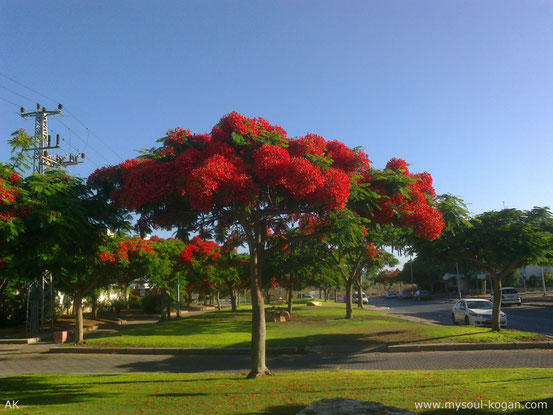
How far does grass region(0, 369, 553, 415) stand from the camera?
20.6ft

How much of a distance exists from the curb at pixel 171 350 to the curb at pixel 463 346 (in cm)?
328

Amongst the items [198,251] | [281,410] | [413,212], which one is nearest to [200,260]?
[198,251]

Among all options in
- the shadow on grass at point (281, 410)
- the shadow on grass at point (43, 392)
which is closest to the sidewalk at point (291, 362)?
the shadow on grass at point (43, 392)

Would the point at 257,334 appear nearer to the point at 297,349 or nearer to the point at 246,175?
the point at 246,175

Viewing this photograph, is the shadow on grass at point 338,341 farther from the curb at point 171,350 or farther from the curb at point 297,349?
the curb at point 171,350

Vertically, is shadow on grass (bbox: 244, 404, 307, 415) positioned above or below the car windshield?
above

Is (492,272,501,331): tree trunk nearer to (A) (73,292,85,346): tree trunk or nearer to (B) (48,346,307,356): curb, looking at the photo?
(B) (48,346,307,356): curb

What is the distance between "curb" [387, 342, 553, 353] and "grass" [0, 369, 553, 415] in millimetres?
4739

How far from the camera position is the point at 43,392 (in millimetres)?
8570

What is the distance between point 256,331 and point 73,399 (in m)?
3.77

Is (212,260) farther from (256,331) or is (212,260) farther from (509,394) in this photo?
(509,394)

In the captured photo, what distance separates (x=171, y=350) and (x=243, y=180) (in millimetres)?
10132

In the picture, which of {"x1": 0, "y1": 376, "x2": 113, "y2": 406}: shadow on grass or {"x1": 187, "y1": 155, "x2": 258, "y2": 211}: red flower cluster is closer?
{"x1": 187, "y1": 155, "x2": 258, "y2": 211}: red flower cluster

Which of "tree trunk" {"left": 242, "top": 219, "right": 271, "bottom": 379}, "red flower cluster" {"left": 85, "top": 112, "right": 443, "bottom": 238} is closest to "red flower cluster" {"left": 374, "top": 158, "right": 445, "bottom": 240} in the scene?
Answer: "red flower cluster" {"left": 85, "top": 112, "right": 443, "bottom": 238}
